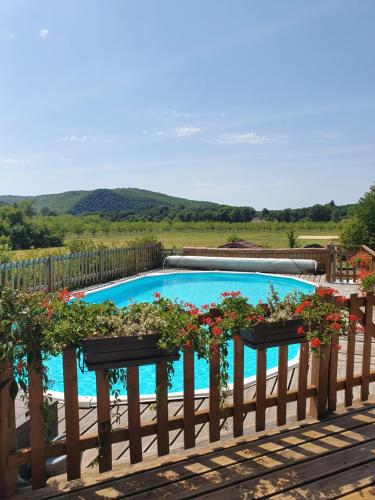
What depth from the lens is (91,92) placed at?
1321cm

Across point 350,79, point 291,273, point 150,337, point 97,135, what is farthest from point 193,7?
point 97,135

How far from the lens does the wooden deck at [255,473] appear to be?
2006mm

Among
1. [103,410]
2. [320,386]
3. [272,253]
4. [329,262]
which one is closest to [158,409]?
[103,410]

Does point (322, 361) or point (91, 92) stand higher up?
point (91, 92)

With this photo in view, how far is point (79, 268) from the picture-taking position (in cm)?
1138

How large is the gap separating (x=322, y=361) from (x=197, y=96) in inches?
536

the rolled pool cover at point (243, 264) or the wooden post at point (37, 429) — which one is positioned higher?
the wooden post at point (37, 429)

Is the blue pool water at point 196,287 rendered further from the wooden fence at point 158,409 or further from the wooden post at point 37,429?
the wooden post at point 37,429

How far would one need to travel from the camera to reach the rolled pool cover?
43.4 ft

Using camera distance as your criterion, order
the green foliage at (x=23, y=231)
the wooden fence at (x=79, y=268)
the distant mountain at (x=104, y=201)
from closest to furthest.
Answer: the wooden fence at (x=79, y=268)
the green foliage at (x=23, y=231)
the distant mountain at (x=104, y=201)

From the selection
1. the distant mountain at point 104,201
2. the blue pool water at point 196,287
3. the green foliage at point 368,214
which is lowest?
the blue pool water at point 196,287

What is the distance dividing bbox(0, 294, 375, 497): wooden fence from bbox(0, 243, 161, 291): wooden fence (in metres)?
6.59

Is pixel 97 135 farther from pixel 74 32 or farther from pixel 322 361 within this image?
pixel 322 361

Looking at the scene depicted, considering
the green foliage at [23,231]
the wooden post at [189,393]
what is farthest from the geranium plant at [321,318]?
the green foliage at [23,231]
